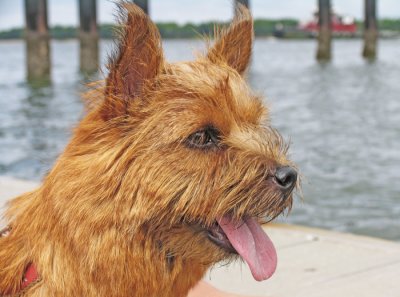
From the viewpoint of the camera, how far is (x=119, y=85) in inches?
117

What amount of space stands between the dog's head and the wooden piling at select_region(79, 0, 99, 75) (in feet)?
89.9

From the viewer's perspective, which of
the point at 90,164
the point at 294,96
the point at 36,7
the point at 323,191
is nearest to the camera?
the point at 90,164

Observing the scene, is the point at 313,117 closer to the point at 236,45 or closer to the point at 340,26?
the point at 236,45

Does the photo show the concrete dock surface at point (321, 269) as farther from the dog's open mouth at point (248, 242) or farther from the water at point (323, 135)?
the dog's open mouth at point (248, 242)

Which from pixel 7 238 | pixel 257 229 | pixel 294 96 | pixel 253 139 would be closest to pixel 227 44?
pixel 253 139

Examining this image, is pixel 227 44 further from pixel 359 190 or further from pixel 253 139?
pixel 359 190

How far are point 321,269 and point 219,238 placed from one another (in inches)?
102

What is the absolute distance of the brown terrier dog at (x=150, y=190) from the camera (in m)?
2.79

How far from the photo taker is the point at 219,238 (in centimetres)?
298

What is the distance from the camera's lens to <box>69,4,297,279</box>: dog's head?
9.37 ft

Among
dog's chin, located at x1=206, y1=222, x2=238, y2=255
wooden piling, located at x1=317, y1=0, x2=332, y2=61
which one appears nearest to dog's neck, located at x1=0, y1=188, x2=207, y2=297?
dog's chin, located at x1=206, y1=222, x2=238, y2=255

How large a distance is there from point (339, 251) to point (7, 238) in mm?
3212

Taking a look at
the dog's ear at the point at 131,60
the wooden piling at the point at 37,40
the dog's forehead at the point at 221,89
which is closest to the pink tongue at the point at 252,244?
the dog's forehead at the point at 221,89

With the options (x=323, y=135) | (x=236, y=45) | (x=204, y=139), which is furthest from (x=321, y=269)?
(x=323, y=135)
